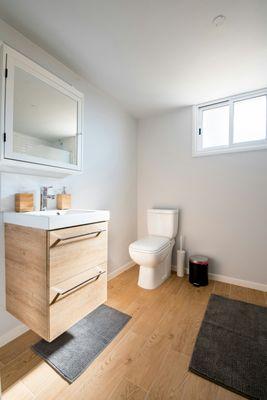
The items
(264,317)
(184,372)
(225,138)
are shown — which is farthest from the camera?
(225,138)

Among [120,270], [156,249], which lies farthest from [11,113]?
[120,270]

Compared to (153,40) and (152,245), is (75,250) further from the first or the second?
(153,40)

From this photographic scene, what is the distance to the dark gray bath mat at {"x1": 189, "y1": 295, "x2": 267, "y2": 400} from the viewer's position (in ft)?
3.39

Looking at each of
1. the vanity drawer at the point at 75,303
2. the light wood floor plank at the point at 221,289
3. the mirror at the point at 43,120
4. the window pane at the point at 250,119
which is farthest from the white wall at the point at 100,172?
the window pane at the point at 250,119

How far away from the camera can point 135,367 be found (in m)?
1.12

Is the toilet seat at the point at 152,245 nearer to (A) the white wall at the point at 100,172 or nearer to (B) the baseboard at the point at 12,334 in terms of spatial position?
(A) the white wall at the point at 100,172

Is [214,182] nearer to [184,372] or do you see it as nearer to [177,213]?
[177,213]

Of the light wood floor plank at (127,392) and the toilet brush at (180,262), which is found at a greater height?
the toilet brush at (180,262)

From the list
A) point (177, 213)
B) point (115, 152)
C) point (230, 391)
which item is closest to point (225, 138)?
point (177, 213)

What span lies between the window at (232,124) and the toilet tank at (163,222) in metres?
0.87

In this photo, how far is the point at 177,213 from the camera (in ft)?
7.99

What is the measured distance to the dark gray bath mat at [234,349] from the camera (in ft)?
3.39

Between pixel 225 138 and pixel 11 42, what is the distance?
2247mm

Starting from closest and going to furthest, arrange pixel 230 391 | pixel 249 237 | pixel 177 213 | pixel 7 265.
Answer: pixel 230 391
pixel 7 265
pixel 249 237
pixel 177 213
